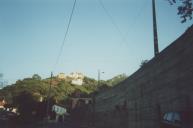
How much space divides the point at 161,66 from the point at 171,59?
1.35 meters

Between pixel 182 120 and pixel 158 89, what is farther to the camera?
pixel 158 89

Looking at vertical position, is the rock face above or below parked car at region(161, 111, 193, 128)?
above

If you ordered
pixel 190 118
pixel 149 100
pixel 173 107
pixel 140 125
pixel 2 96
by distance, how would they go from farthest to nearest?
pixel 2 96 → pixel 140 125 → pixel 149 100 → pixel 173 107 → pixel 190 118

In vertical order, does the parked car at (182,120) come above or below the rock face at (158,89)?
below

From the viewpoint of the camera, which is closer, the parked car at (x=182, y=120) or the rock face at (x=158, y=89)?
the parked car at (x=182, y=120)

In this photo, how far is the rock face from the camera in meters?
9.43

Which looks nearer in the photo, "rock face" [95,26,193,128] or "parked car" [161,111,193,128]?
"parked car" [161,111,193,128]

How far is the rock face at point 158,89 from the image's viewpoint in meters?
9.43

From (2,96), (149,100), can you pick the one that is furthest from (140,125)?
(2,96)

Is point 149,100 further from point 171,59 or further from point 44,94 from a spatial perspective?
point 44,94

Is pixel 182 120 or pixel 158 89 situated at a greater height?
pixel 158 89

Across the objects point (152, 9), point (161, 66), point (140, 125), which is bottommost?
point (140, 125)

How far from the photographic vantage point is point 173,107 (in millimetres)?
10398

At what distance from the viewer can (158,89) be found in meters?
12.6
